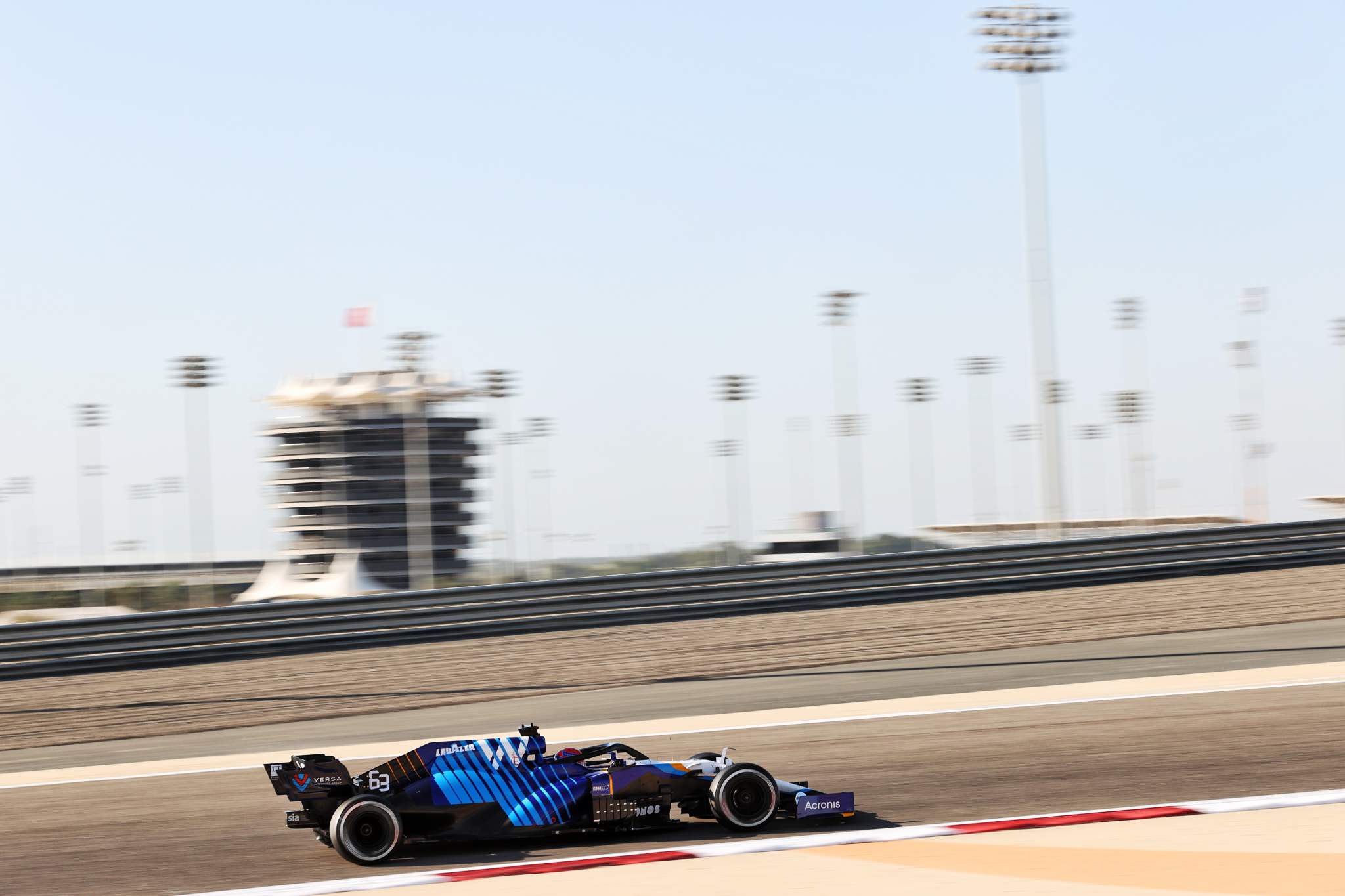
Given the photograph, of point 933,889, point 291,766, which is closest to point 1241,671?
point 933,889

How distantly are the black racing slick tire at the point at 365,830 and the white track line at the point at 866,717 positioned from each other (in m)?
3.81

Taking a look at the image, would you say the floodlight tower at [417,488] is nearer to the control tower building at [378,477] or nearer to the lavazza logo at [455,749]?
the control tower building at [378,477]

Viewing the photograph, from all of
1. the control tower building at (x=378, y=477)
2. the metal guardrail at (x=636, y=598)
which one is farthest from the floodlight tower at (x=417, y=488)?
the metal guardrail at (x=636, y=598)

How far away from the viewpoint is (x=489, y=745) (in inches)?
281

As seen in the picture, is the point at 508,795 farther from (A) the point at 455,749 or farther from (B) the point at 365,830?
(B) the point at 365,830

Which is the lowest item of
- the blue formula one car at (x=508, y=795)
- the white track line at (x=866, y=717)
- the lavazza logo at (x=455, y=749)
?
the white track line at (x=866, y=717)

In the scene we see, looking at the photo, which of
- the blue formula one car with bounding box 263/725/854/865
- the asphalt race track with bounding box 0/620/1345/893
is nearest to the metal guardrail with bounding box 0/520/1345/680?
the asphalt race track with bounding box 0/620/1345/893

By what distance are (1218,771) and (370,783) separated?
5.44 metres

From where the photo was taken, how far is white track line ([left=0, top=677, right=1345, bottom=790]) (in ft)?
35.6

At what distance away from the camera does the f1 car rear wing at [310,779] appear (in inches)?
270

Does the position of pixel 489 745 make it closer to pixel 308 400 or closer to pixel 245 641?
pixel 245 641

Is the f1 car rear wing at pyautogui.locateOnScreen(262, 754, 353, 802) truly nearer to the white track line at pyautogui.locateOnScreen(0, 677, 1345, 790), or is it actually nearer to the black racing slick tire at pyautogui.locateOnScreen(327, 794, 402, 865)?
the black racing slick tire at pyautogui.locateOnScreen(327, 794, 402, 865)

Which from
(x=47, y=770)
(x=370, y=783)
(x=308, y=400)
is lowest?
(x=47, y=770)

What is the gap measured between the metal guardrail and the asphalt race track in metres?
2.73
